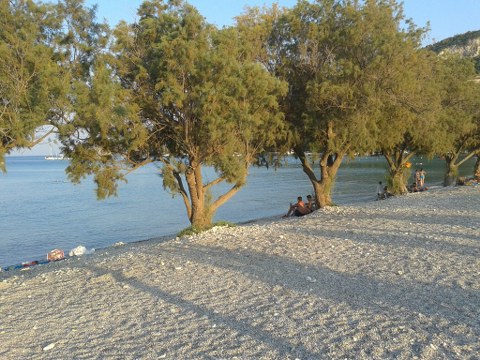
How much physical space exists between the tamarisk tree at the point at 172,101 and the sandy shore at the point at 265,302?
337 centimetres

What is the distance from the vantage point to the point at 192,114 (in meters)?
14.2

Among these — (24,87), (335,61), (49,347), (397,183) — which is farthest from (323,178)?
(49,347)

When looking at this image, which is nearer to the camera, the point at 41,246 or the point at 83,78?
the point at 83,78

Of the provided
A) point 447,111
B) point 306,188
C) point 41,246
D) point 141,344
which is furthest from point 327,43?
point 306,188

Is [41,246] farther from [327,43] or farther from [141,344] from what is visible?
[141,344]

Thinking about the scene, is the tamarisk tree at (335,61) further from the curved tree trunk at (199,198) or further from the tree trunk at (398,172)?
the tree trunk at (398,172)

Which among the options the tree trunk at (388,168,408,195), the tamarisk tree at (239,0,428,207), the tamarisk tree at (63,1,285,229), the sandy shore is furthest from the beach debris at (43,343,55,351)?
the tree trunk at (388,168,408,195)

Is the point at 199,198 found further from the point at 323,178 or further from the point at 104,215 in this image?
the point at 104,215

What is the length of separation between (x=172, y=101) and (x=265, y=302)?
778 cm

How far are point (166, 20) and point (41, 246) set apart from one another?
48.4 feet

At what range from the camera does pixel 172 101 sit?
13.4m

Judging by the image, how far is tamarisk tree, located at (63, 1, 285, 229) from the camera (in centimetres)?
1307

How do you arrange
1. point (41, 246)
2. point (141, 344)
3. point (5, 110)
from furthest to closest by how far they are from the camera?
point (41, 246) → point (5, 110) → point (141, 344)

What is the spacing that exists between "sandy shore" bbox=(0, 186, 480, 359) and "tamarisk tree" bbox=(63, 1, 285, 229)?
3374 mm
